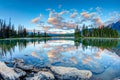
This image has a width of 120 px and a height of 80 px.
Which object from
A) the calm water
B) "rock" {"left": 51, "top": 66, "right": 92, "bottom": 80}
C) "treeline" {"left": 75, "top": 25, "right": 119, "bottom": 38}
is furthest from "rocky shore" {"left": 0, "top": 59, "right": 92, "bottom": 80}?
"treeline" {"left": 75, "top": 25, "right": 119, "bottom": 38}

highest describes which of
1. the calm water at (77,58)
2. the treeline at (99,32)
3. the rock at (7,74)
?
the treeline at (99,32)

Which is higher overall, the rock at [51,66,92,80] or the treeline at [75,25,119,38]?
the treeline at [75,25,119,38]

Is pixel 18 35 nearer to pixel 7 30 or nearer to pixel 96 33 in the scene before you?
pixel 7 30

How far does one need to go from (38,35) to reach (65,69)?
135961mm

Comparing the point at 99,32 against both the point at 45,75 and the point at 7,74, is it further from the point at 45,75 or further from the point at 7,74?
the point at 7,74

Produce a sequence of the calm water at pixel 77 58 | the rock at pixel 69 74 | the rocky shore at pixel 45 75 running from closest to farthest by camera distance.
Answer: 1. the rocky shore at pixel 45 75
2. the rock at pixel 69 74
3. the calm water at pixel 77 58

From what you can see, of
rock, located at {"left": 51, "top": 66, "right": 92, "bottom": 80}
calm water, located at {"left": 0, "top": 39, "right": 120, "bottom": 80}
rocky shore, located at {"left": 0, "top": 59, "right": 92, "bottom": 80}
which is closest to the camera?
rocky shore, located at {"left": 0, "top": 59, "right": 92, "bottom": 80}

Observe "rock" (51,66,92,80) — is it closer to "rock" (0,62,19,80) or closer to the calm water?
the calm water

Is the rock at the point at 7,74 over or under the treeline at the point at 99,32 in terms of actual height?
under

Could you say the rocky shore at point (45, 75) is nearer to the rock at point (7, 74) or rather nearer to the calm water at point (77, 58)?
the rock at point (7, 74)

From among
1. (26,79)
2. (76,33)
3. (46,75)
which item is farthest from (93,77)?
(76,33)

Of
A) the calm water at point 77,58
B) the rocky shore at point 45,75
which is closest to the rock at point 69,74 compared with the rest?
the rocky shore at point 45,75

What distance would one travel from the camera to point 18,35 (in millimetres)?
115312


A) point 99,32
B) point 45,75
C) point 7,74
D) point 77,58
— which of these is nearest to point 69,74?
point 45,75
